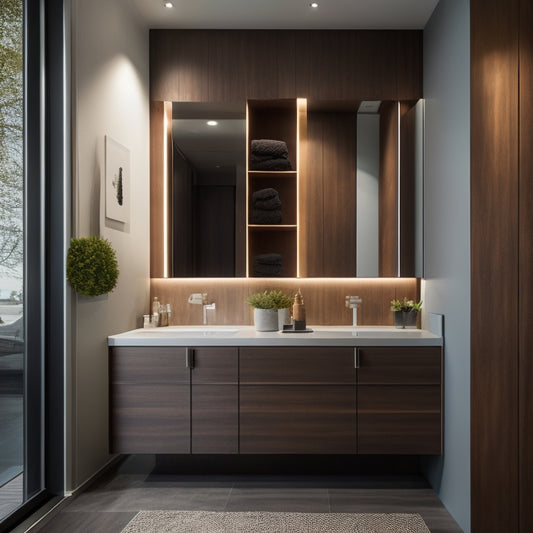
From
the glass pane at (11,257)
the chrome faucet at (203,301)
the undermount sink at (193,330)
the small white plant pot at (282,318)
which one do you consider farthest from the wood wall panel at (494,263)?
the glass pane at (11,257)

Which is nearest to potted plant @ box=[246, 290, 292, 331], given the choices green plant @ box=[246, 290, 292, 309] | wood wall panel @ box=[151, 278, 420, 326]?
green plant @ box=[246, 290, 292, 309]

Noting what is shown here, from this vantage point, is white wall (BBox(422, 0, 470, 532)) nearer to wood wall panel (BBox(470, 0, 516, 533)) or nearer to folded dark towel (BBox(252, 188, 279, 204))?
wood wall panel (BBox(470, 0, 516, 533))

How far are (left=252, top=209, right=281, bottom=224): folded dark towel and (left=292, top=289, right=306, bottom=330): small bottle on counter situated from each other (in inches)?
20.9

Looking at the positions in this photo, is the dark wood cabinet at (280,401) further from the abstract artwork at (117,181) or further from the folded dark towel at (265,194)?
the folded dark towel at (265,194)

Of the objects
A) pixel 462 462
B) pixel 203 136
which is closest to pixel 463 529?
pixel 462 462

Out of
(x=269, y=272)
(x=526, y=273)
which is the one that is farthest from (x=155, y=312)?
(x=526, y=273)

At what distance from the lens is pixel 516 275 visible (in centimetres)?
244

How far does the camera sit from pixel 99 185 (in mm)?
2887

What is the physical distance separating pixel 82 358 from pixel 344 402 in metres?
1.38

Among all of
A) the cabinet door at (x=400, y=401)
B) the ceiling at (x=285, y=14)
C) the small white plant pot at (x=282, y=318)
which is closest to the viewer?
the cabinet door at (x=400, y=401)

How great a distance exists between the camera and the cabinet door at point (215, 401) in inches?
113

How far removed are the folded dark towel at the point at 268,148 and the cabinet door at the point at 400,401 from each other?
1.46m

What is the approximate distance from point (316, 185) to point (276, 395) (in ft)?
4.65

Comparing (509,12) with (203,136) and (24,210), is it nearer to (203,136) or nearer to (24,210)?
(203,136)
